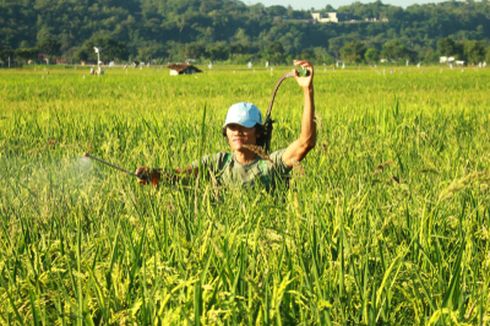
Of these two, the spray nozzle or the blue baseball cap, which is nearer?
the spray nozzle

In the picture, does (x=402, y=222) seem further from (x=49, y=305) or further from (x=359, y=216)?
(x=49, y=305)

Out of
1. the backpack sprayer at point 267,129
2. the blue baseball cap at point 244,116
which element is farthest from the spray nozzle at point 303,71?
the blue baseball cap at point 244,116

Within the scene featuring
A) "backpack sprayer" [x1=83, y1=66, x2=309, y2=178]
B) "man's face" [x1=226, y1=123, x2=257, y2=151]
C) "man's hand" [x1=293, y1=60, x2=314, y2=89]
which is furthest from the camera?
"man's face" [x1=226, y1=123, x2=257, y2=151]

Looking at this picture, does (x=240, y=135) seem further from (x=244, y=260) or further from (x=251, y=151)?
(x=244, y=260)

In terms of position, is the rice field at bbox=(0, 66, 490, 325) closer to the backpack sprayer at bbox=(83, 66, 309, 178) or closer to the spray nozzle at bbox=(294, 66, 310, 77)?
the backpack sprayer at bbox=(83, 66, 309, 178)

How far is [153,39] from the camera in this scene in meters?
192

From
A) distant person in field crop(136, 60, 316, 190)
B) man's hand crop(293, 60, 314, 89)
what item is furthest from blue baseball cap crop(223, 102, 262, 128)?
man's hand crop(293, 60, 314, 89)

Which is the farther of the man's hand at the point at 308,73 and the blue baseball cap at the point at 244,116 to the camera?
the blue baseball cap at the point at 244,116

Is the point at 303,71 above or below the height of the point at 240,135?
above

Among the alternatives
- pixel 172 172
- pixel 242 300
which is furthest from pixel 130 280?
pixel 172 172

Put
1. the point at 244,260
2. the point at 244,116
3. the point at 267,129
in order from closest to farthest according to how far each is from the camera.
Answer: the point at 244,260, the point at 244,116, the point at 267,129

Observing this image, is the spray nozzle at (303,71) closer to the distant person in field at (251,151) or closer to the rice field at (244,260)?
the distant person in field at (251,151)

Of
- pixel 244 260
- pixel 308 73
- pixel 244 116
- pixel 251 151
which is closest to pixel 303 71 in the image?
pixel 308 73

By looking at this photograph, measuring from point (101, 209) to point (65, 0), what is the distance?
19054 cm
